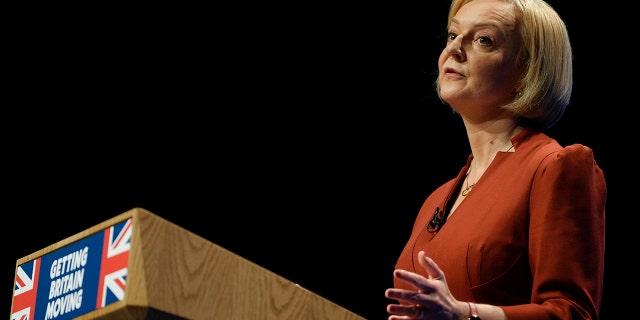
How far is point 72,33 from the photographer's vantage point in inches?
138

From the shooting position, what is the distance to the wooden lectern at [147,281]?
4.14 feet

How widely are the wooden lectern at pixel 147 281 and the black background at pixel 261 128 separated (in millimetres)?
1941

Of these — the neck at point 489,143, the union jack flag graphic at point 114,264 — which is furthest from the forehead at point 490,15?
the union jack flag graphic at point 114,264

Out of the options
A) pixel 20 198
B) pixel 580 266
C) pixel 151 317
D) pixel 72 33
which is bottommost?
pixel 151 317

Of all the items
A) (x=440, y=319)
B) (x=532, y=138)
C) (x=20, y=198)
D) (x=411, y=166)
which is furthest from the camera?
(x=411, y=166)

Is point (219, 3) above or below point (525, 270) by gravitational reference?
above

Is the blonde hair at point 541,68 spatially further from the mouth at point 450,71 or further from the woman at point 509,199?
the mouth at point 450,71

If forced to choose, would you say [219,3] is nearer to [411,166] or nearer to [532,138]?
[411,166]

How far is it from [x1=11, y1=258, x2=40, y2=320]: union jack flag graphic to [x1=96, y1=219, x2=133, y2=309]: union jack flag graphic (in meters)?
0.25

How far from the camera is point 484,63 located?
202 centimetres

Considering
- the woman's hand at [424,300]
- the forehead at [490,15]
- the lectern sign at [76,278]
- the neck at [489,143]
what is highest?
the forehead at [490,15]

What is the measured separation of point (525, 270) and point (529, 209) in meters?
0.12

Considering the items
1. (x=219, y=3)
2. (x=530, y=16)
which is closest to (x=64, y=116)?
(x=219, y=3)

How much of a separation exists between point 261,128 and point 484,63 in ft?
6.33
